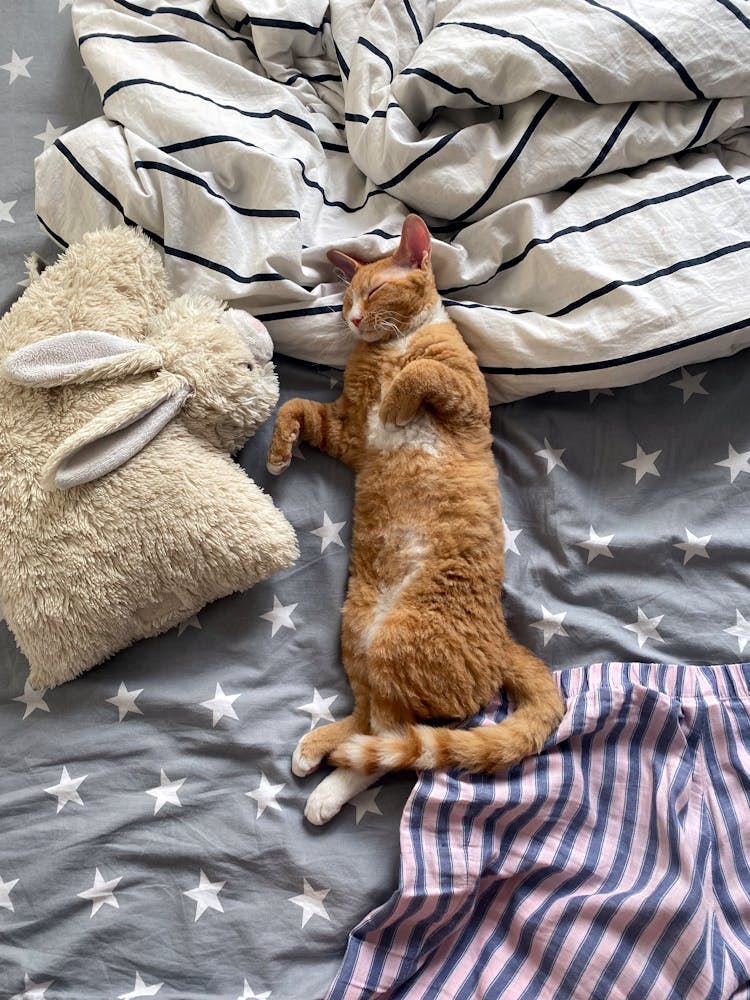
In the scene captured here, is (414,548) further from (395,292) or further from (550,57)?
(550,57)

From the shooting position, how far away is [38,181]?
102 centimetres

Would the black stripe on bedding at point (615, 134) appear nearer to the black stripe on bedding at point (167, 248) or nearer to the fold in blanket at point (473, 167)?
the fold in blanket at point (473, 167)

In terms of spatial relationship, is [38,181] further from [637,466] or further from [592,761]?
[592,761]

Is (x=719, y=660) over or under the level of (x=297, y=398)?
under

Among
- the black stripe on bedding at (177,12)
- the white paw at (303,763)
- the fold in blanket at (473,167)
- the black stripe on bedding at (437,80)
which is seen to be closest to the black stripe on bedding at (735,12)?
the fold in blanket at (473,167)

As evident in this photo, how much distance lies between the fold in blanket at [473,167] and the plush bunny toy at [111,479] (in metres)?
0.14

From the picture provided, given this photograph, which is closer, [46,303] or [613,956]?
[613,956]

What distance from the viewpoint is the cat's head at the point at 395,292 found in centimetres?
99

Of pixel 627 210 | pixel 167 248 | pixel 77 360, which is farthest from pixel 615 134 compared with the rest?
pixel 77 360

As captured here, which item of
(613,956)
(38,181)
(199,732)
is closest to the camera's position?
(613,956)

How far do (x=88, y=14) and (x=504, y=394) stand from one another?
831 millimetres

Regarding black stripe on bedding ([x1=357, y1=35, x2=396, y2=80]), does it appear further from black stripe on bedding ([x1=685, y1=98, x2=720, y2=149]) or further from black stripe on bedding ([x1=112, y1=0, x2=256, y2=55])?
black stripe on bedding ([x1=685, y1=98, x2=720, y2=149])

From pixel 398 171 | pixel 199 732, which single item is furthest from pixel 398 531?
pixel 398 171

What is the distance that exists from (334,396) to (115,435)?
1.10ft
